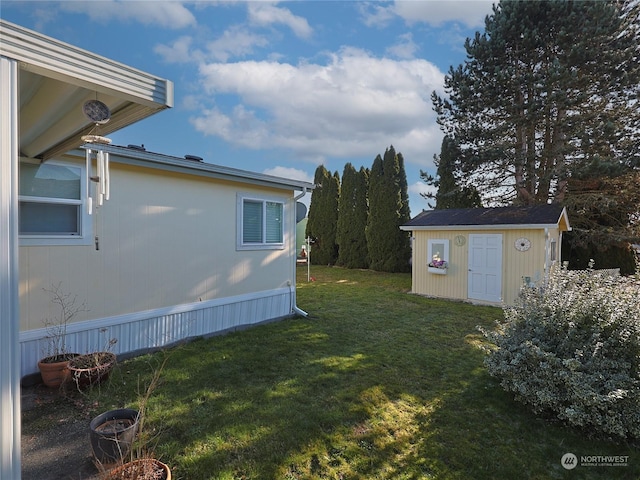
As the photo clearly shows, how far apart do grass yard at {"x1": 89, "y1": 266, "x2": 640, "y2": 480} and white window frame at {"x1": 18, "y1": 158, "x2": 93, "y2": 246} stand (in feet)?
5.65

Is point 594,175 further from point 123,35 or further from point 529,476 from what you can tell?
point 123,35

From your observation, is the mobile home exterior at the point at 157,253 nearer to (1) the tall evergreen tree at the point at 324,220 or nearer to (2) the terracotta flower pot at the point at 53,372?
(2) the terracotta flower pot at the point at 53,372

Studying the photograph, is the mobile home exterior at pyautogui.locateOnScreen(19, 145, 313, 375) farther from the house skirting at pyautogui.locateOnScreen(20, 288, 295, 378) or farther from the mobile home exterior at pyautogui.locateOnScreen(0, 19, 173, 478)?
the mobile home exterior at pyautogui.locateOnScreen(0, 19, 173, 478)

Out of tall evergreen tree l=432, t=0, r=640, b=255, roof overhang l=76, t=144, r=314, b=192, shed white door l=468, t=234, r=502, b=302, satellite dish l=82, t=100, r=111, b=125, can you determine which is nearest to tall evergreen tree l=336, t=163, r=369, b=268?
tall evergreen tree l=432, t=0, r=640, b=255

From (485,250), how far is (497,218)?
0.93 meters

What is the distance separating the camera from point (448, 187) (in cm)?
1407

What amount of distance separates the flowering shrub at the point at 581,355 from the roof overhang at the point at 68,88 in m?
4.01

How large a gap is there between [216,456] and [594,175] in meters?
12.9

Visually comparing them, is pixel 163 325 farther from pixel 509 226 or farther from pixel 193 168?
pixel 509 226

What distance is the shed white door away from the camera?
889cm

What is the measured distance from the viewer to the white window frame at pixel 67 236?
3787mm

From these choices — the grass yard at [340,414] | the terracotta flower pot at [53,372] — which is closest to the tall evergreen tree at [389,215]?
the grass yard at [340,414]

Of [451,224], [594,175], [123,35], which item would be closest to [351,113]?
[451,224]

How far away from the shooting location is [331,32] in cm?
736
